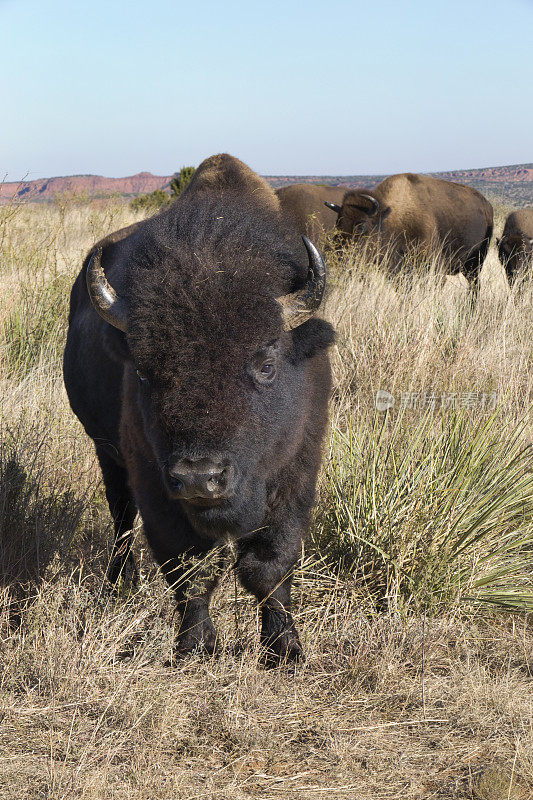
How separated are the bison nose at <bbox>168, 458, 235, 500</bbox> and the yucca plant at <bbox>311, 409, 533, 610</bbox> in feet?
4.51

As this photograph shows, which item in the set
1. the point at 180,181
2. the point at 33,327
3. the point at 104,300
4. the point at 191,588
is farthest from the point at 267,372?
the point at 180,181

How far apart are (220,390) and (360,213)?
12872 millimetres

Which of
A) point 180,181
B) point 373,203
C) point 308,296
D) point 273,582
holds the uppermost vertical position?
point 180,181

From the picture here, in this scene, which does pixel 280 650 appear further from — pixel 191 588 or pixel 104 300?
pixel 104 300

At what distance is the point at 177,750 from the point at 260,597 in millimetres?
967

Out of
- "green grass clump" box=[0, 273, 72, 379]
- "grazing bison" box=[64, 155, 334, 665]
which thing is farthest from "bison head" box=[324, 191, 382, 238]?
"grazing bison" box=[64, 155, 334, 665]

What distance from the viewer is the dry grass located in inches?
108

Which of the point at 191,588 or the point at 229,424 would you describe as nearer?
the point at 229,424

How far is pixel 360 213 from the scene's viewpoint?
14992mm

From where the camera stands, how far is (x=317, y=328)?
11.5 ft

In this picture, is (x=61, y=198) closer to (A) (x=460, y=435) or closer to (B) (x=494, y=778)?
(A) (x=460, y=435)

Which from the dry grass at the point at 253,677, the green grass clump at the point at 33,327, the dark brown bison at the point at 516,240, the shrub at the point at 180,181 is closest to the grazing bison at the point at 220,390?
the dry grass at the point at 253,677

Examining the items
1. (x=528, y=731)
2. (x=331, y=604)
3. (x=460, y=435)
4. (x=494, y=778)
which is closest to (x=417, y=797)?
(x=494, y=778)

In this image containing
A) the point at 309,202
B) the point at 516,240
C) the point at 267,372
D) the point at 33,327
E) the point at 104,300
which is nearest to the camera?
the point at 267,372
